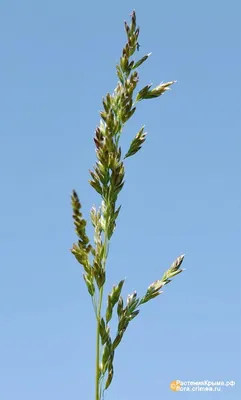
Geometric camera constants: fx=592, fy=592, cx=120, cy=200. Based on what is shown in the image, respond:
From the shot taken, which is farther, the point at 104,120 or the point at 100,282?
the point at 104,120

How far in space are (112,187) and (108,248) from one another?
376mm

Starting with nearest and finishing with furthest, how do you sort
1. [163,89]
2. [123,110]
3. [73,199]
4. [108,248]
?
1. [73,199]
2. [108,248]
3. [123,110]
4. [163,89]

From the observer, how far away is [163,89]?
4152 millimetres

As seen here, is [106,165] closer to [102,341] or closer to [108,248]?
[108,248]

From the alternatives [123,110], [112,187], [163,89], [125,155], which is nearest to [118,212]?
[112,187]

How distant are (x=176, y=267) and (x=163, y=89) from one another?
1278 mm

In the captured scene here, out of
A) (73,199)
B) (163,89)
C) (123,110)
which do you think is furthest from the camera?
(163,89)

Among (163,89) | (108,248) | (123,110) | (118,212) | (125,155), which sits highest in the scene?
(163,89)

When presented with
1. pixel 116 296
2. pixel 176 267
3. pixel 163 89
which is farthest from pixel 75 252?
pixel 163 89

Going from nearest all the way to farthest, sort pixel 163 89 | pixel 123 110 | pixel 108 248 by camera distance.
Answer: pixel 108 248
pixel 123 110
pixel 163 89

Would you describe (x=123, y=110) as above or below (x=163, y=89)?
below

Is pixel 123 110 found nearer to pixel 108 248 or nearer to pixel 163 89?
pixel 163 89

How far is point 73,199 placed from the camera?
10.6 ft

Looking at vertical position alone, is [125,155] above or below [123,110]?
below
